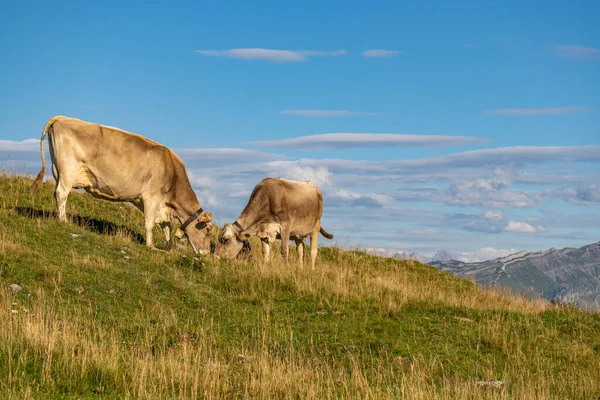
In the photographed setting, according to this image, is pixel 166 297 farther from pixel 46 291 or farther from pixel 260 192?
pixel 260 192

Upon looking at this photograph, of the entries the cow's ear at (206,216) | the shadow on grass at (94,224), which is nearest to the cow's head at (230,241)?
the cow's ear at (206,216)

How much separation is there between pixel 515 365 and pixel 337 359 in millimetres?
3661

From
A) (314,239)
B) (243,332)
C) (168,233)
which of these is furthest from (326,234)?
(243,332)

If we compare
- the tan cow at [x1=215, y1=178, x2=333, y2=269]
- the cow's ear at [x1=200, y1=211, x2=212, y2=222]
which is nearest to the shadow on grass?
the cow's ear at [x1=200, y1=211, x2=212, y2=222]

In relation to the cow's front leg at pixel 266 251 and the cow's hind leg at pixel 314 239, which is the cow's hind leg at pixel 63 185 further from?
the cow's hind leg at pixel 314 239

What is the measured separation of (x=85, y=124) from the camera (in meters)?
22.5

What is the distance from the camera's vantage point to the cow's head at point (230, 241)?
77.3ft

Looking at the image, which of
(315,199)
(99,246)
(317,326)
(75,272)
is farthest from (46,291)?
(315,199)

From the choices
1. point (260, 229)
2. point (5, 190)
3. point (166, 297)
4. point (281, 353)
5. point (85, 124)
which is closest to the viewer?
point (281, 353)

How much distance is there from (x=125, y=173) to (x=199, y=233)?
9.96ft

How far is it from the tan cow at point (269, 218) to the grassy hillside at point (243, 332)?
79.5 inches

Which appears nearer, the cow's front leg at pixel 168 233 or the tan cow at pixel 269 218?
the cow's front leg at pixel 168 233

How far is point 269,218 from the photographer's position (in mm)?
24188

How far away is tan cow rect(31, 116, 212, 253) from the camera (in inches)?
876
